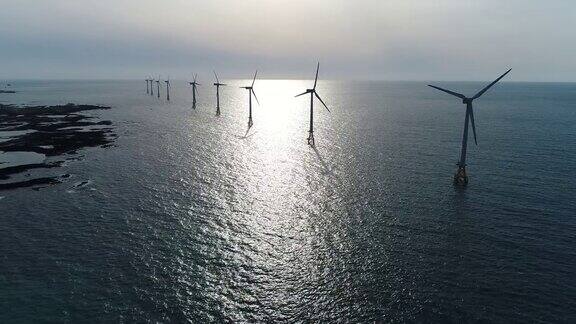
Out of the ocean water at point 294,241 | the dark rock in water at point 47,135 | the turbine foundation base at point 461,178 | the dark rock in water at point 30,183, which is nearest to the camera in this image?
the ocean water at point 294,241

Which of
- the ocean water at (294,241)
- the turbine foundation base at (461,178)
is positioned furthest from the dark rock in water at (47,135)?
the turbine foundation base at (461,178)

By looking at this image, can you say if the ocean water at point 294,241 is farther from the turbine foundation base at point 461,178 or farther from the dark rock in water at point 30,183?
the dark rock in water at point 30,183

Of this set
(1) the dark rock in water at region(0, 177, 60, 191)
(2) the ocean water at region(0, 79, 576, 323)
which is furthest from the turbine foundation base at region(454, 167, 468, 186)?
(1) the dark rock in water at region(0, 177, 60, 191)

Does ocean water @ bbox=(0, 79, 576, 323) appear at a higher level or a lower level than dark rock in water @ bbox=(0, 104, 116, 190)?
A: lower

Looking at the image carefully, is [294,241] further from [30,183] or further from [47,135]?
[47,135]

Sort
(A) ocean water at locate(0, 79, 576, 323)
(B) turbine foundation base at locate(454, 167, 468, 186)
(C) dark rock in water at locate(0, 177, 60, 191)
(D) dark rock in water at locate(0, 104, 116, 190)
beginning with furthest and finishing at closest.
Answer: (D) dark rock in water at locate(0, 104, 116, 190) → (B) turbine foundation base at locate(454, 167, 468, 186) → (C) dark rock in water at locate(0, 177, 60, 191) → (A) ocean water at locate(0, 79, 576, 323)

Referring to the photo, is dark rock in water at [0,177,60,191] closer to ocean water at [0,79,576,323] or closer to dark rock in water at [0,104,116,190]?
dark rock in water at [0,104,116,190]
